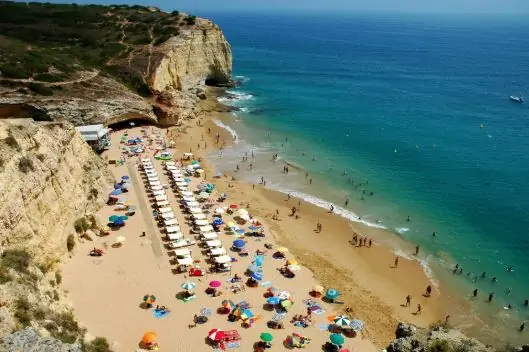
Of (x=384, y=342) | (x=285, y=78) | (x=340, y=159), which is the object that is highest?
(x=285, y=78)

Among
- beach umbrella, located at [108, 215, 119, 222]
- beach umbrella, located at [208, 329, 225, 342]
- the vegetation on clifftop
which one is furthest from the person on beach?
the vegetation on clifftop

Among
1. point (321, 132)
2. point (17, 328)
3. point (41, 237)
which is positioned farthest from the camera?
point (321, 132)

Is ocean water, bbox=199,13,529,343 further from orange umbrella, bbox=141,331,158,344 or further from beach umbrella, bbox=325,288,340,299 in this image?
orange umbrella, bbox=141,331,158,344

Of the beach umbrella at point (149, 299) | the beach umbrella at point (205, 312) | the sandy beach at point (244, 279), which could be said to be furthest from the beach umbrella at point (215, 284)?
the beach umbrella at point (149, 299)

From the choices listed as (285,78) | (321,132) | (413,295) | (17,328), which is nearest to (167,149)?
(321,132)

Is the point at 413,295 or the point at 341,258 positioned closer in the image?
the point at 413,295

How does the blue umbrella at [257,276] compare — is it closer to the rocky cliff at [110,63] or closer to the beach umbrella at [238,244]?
the beach umbrella at [238,244]

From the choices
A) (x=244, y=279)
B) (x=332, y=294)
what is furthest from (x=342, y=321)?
(x=244, y=279)

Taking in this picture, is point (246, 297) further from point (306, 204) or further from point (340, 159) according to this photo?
point (340, 159)

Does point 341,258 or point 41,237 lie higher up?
point 41,237

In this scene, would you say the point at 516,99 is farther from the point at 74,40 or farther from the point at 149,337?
the point at 149,337
